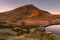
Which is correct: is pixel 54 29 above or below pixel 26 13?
below

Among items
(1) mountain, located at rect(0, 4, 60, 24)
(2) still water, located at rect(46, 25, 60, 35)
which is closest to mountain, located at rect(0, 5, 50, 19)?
(1) mountain, located at rect(0, 4, 60, 24)

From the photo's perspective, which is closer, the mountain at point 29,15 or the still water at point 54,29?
the still water at point 54,29

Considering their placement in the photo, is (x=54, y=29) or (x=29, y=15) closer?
(x=54, y=29)

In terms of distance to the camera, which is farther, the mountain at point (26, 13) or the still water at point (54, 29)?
the mountain at point (26, 13)

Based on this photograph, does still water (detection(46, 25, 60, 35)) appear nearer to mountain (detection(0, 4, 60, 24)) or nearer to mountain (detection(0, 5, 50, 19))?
mountain (detection(0, 4, 60, 24))

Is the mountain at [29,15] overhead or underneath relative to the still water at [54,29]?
overhead

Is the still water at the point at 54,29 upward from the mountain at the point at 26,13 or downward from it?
downward

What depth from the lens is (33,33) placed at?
4473 mm

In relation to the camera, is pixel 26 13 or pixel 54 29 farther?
pixel 26 13

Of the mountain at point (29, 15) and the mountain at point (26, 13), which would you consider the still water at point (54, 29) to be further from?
the mountain at point (26, 13)

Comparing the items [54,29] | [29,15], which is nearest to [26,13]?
[29,15]

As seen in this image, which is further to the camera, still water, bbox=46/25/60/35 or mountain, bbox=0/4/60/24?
mountain, bbox=0/4/60/24

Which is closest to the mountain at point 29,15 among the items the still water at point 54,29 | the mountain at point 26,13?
the mountain at point 26,13

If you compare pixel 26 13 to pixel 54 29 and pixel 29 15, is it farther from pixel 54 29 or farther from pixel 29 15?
pixel 54 29
